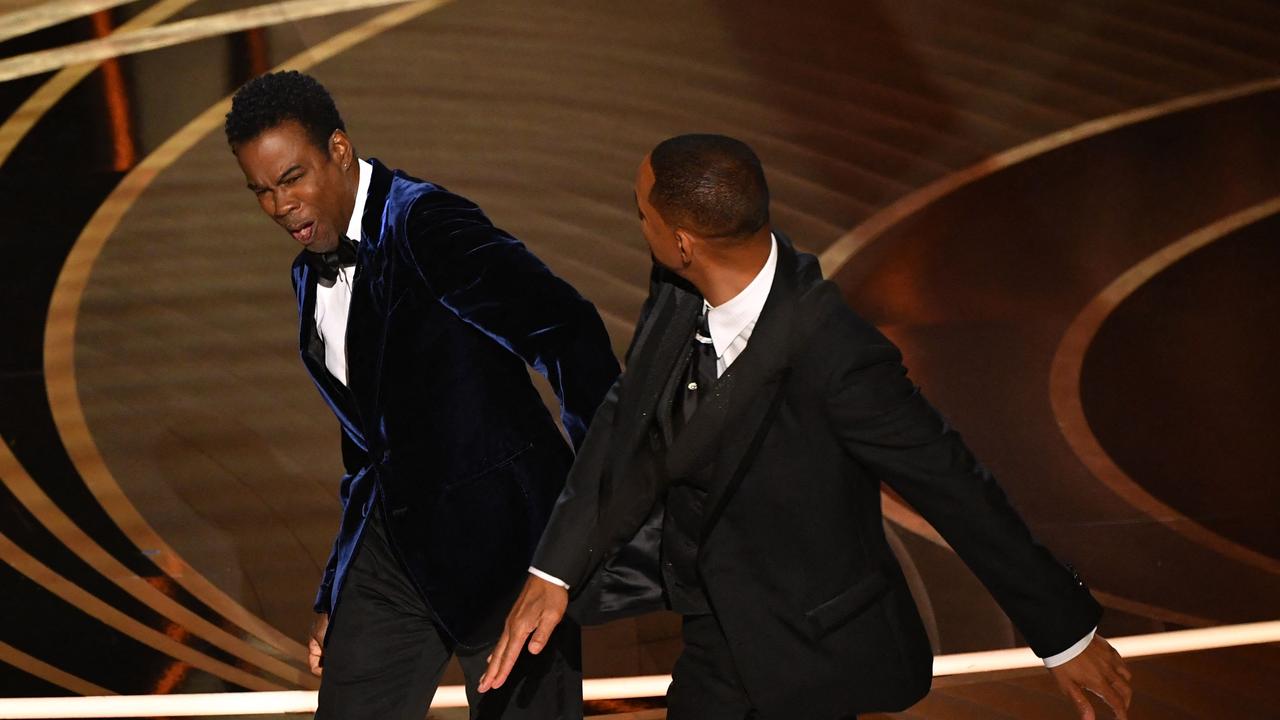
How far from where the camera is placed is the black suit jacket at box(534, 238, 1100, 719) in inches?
77.7

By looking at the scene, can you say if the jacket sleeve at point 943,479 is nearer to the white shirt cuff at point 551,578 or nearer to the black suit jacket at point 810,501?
Result: the black suit jacket at point 810,501

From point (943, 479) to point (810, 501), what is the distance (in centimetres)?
20

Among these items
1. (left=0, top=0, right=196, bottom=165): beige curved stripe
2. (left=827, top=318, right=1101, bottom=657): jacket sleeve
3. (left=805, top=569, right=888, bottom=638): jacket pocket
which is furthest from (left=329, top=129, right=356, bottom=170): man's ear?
(left=0, top=0, right=196, bottom=165): beige curved stripe

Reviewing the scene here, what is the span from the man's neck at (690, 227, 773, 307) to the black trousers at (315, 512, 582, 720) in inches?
27.6

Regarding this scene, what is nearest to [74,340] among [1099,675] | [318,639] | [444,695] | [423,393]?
[444,695]

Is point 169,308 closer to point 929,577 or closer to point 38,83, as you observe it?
point 38,83

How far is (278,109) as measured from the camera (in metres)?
2.34

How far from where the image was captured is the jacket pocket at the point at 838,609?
2070mm

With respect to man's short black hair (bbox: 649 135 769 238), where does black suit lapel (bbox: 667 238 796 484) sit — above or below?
Answer: below

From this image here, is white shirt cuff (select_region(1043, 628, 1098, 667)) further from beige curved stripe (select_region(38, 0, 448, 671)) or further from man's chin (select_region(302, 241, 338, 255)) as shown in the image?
beige curved stripe (select_region(38, 0, 448, 671))

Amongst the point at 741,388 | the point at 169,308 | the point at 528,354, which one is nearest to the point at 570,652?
the point at 528,354

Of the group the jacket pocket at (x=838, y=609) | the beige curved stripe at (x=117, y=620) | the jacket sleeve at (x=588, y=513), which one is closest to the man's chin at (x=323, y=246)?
the jacket sleeve at (x=588, y=513)

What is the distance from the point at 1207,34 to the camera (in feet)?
24.3

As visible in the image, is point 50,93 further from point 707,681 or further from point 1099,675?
point 1099,675
